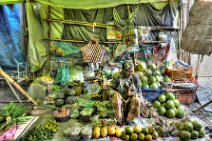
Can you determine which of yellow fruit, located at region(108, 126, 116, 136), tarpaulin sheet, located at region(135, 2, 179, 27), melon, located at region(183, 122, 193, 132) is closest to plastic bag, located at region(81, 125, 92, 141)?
yellow fruit, located at region(108, 126, 116, 136)

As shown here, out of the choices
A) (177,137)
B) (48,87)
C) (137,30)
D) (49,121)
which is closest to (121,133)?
(177,137)

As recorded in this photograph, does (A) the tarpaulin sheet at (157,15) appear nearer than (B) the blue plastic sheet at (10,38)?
No

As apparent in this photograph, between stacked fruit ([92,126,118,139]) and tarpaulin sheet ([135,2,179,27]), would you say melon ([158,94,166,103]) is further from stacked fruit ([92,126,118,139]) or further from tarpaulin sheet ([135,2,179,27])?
→ tarpaulin sheet ([135,2,179,27])

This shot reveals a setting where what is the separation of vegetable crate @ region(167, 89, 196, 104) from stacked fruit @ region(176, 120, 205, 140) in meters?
1.73

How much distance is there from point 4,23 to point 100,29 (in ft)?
9.71

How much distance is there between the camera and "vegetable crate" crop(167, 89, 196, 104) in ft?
21.5

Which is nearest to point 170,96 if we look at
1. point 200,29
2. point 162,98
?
point 162,98

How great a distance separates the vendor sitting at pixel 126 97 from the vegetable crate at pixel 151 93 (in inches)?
37.3

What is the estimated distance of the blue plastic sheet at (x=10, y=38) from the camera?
22.7 feet

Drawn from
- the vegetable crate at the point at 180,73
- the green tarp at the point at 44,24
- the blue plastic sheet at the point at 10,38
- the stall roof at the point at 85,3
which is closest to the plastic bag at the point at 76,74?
the green tarp at the point at 44,24

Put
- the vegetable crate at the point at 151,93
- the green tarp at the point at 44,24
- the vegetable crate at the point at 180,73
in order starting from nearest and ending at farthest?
the vegetable crate at the point at 151,93
the green tarp at the point at 44,24
the vegetable crate at the point at 180,73

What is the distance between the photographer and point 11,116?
5047 mm

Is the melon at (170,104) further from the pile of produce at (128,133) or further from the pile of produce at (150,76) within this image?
the pile of produce at (128,133)

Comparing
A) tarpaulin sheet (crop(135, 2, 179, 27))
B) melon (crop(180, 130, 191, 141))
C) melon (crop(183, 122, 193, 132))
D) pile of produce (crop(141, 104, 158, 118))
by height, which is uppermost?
tarpaulin sheet (crop(135, 2, 179, 27))
